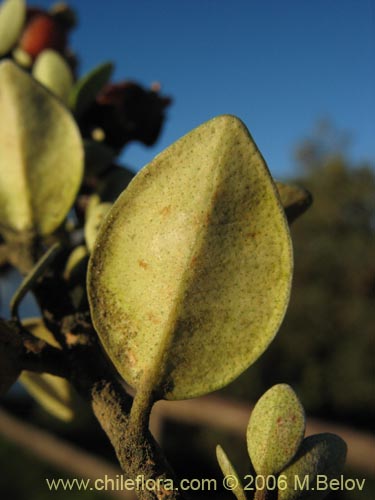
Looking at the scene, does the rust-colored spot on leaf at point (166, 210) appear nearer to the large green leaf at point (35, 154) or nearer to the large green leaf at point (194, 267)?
the large green leaf at point (194, 267)

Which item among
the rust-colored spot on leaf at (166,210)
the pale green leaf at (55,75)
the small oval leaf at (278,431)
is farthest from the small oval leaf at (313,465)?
the pale green leaf at (55,75)

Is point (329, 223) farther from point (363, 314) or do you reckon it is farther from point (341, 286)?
point (363, 314)

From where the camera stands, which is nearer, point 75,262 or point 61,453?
point 75,262

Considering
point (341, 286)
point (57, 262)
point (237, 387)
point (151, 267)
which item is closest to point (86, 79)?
point (57, 262)

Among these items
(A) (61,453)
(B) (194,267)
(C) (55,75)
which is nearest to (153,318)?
(B) (194,267)

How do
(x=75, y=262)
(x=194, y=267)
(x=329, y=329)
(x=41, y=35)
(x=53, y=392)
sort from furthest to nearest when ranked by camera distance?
(x=329, y=329), (x=41, y=35), (x=53, y=392), (x=75, y=262), (x=194, y=267)

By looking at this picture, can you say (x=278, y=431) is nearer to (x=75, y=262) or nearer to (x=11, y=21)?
(x=75, y=262)

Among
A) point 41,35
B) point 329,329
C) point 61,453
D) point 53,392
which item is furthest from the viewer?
point 329,329

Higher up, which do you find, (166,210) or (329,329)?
(166,210)
